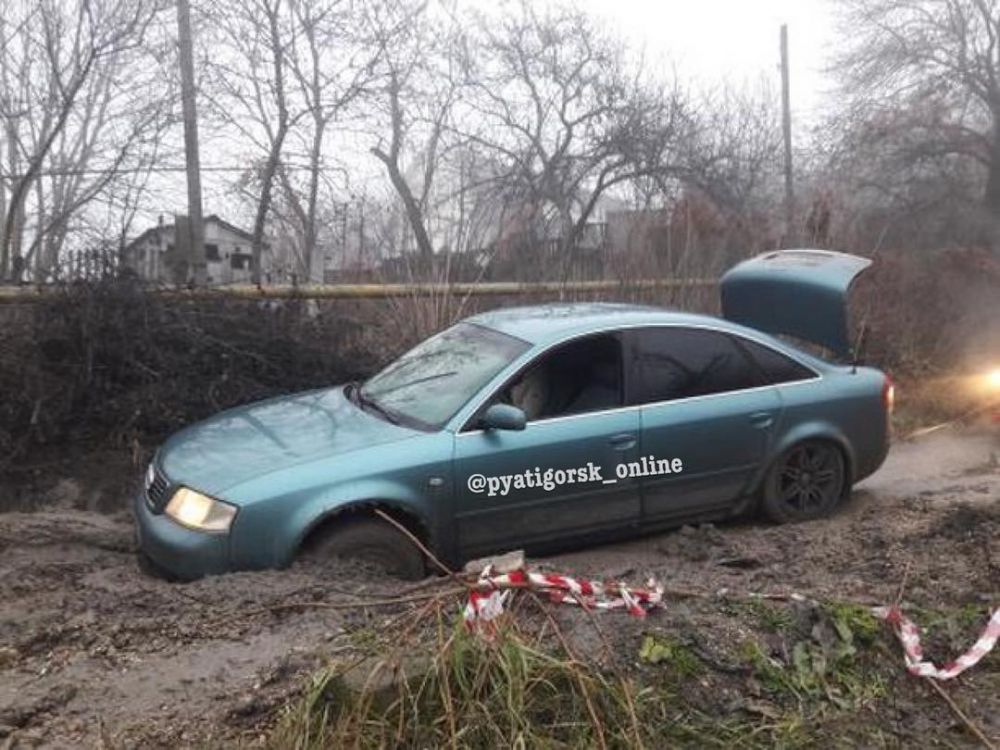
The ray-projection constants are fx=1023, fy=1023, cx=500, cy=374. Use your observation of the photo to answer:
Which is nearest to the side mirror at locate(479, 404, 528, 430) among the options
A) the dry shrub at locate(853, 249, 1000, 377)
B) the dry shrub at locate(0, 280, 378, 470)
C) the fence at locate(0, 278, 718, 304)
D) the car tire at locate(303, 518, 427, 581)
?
the car tire at locate(303, 518, 427, 581)

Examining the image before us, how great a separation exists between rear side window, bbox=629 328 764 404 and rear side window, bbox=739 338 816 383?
6 cm

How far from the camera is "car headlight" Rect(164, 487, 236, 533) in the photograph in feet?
15.2

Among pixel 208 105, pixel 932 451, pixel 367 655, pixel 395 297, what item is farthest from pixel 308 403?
pixel 208 105

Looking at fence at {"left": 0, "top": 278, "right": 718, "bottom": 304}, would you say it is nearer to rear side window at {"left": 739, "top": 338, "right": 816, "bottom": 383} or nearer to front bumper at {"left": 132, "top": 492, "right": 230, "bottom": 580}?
front bumper at {"left": 132, "top": 492, "right": 230, "bottom": 580}

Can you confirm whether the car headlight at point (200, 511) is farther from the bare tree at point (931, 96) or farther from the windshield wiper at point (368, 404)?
the bare tree at point (931, 96)

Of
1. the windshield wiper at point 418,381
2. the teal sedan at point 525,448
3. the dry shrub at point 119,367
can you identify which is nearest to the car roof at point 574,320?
the teal sedan at point 525,448

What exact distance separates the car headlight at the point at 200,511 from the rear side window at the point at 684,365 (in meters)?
2.26

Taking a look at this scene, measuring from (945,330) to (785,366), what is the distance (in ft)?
25.2

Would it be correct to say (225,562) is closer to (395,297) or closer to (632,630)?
(632,630)

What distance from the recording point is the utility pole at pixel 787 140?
13422mm

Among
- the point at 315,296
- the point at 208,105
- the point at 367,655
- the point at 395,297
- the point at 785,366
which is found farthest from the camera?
the point at 208,105

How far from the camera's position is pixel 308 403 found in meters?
5.89

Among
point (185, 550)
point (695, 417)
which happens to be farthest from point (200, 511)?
point (695, 417)

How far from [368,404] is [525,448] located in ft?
3.38
